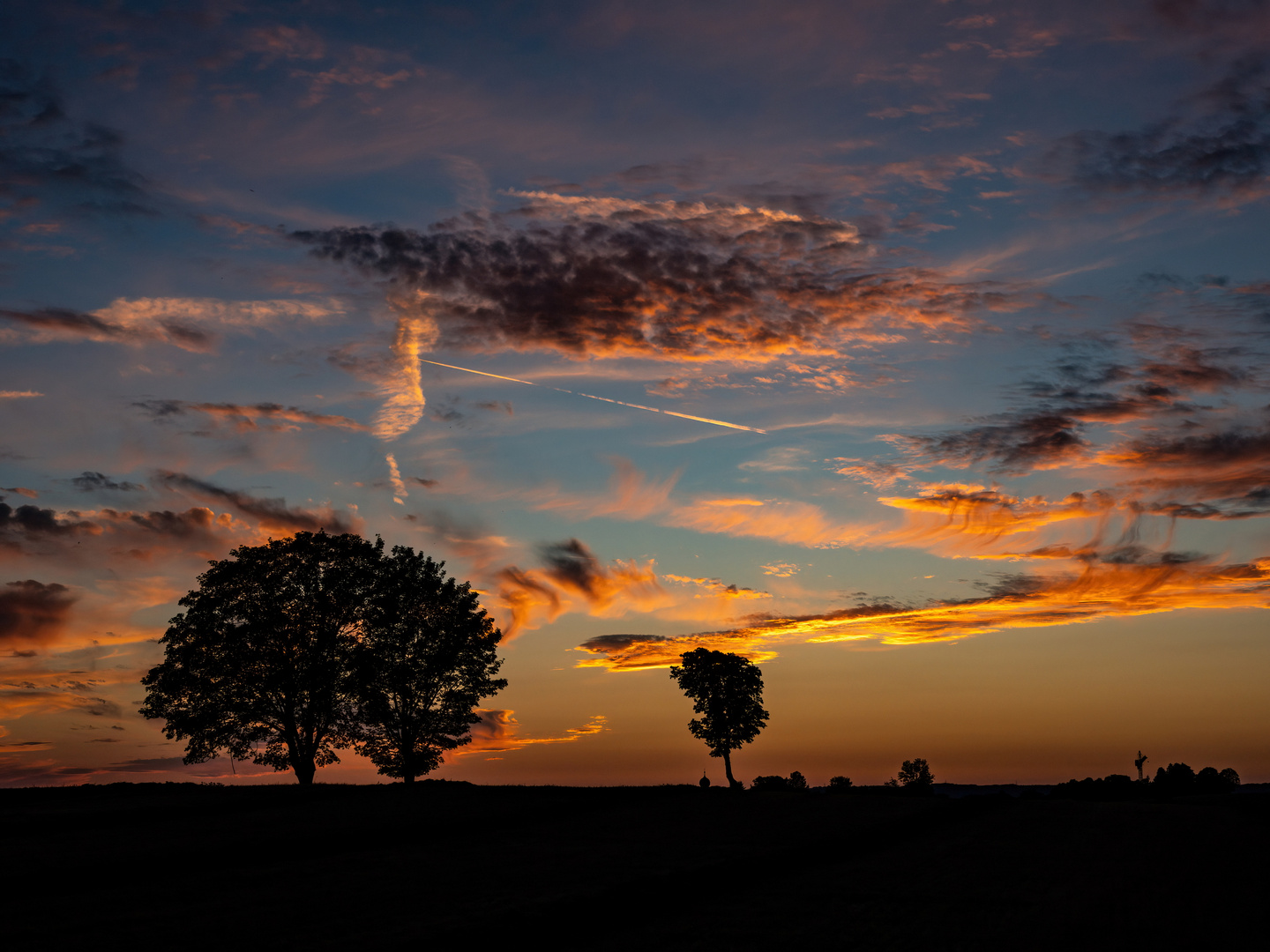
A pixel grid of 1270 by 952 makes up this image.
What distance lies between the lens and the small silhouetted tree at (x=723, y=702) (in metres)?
106

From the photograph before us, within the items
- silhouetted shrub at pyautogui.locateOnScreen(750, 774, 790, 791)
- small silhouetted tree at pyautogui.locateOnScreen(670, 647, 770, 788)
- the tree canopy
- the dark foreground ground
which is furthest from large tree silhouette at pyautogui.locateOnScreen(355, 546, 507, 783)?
silhouetted shrub at pyautogui.locateOnScreen(750, 774, 790, 791)

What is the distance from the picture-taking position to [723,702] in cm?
10606

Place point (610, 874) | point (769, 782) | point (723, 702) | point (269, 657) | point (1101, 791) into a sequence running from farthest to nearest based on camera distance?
point (769, 782) → point (723, 702) → point (1101, 791) → point (269, 657) → point (610, 874)

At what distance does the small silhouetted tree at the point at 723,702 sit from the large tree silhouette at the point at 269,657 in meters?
50.6

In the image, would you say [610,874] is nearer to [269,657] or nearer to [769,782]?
[269,657]

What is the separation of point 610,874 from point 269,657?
41213 millimetres

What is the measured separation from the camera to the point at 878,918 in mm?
22719

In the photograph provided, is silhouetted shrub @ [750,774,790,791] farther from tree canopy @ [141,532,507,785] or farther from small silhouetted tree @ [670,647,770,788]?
tree canopy @ [141,532,507,785]

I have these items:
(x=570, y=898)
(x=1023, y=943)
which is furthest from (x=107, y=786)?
(x=1023, y=943)

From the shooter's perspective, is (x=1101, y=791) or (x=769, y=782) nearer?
(x=1101, y=791)

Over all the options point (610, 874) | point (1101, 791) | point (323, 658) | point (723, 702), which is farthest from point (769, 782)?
point (610, 874)

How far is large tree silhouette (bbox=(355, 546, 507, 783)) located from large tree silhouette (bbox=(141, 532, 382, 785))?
164cm

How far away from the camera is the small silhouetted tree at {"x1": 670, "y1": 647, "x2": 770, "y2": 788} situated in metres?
106

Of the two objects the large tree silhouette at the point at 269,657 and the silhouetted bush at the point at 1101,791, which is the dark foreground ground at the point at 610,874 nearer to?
the large tree silhouette at the point at 269,657
